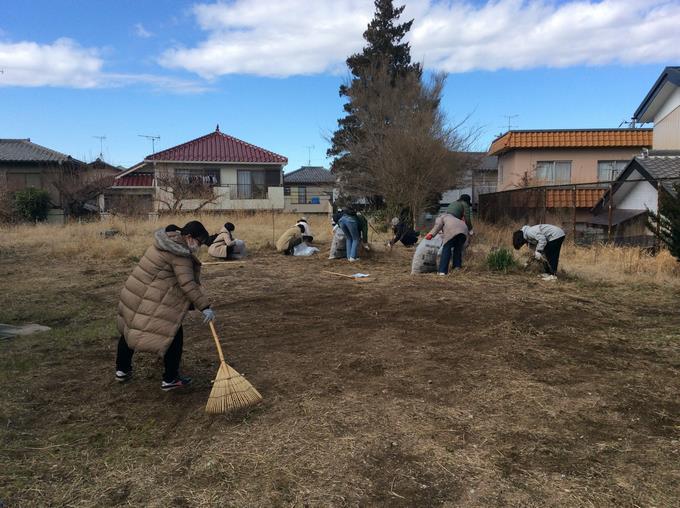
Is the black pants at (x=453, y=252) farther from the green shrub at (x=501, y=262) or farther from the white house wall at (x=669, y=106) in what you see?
the white house wall at (x=669, y=106)

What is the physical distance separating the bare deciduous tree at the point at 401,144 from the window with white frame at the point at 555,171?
4.70m

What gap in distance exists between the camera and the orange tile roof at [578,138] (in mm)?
19562

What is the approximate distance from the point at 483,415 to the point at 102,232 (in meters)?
14.8

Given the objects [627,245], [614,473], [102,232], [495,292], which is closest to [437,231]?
[495,292]

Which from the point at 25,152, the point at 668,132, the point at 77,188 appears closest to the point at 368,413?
the point at 668,132

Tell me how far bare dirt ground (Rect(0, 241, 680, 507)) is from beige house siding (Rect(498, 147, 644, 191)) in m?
15.7

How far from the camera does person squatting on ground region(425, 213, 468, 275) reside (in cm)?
820

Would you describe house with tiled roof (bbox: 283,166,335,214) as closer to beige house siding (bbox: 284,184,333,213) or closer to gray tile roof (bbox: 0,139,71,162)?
beige house siding (bbox: 284,184,333,213)

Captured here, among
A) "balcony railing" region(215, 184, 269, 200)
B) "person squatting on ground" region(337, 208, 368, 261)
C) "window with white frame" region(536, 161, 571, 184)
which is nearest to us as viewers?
"person squatting on ground" region(337, 208, 368, 261)

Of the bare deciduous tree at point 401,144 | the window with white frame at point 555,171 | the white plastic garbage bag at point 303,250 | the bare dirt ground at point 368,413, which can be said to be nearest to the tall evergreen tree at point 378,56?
the bare deciduous tree at point 401,144

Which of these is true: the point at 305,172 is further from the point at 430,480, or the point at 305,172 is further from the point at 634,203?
the point at 430,480

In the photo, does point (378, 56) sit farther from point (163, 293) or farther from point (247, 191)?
point (163, 293)

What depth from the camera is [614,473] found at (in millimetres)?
2480

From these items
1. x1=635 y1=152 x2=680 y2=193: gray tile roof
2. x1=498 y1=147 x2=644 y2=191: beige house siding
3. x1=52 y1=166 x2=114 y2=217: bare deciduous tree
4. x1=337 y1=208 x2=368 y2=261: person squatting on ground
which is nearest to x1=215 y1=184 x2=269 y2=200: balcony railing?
x1=52 y1=166 x2=114 y2=217: bare deciduous tree
